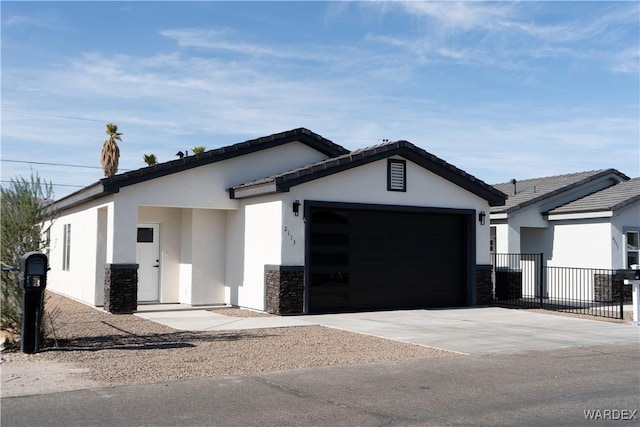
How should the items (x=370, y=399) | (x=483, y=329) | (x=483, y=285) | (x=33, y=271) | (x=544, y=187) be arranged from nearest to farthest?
(x=370, y=399), (x=33, y=271), (x=483, y=329), (x=483, y=285), (x=544, y=187)

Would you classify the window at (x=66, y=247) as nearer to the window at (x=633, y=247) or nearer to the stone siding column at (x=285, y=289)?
the stone siding column at (x=285, y=289)

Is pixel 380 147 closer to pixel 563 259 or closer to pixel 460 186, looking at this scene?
pixel 460 186

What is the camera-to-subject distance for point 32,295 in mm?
10203

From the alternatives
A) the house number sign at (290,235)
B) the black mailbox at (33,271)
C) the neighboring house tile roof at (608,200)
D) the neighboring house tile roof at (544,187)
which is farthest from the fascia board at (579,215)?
the black mailbox at (33,271)

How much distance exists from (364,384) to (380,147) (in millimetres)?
9803

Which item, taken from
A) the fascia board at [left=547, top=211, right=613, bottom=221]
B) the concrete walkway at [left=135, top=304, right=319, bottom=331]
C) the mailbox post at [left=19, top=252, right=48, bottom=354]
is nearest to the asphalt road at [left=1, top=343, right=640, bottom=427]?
the mailbox post at [left=19, top=252, right=48, bottom=354]

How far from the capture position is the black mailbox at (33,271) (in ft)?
33.0

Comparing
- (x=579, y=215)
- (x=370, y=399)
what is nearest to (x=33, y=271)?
(x=370, y=399)

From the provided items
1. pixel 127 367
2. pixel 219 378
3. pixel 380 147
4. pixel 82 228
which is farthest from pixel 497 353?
pixel 82 228

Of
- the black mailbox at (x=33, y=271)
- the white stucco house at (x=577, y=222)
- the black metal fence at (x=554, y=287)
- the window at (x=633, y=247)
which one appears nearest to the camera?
the black mailbox at (x=33, y=271)

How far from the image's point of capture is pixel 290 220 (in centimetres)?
1638

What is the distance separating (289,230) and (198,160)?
328 centimetres

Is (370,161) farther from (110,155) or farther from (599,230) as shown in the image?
(110,155)

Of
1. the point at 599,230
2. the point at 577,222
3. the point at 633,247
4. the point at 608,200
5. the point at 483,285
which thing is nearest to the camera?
the point at 483,285
